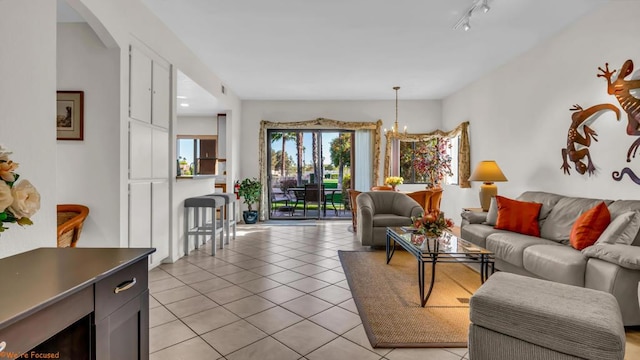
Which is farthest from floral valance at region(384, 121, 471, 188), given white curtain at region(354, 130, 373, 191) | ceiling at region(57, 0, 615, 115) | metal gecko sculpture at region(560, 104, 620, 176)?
metal gecko sculpture at region(560, 104, 620, 176)

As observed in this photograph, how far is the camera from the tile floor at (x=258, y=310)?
2.10 metres

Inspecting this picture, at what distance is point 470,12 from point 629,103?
172 cm

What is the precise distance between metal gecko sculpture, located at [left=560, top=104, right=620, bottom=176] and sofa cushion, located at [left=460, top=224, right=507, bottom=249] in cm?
113

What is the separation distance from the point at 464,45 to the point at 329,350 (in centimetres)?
417

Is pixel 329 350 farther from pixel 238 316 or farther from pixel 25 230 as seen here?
pixel 25 230

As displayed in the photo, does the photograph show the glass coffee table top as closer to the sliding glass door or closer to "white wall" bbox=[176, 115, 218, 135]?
the sliding glass door

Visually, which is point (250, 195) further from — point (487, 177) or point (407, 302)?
point (407, 302)

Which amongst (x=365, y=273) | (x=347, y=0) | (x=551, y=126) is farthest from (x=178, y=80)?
(x=551, y=126)

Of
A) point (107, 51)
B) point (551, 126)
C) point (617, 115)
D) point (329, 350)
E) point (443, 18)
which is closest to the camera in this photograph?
point (329, 350)

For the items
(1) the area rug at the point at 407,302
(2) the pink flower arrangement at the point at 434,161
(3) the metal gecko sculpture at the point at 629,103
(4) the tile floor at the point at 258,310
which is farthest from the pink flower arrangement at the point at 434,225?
(2) the pink flower arrangement at the point at 434,161

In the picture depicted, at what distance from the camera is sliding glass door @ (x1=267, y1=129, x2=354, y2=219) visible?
7773 mm

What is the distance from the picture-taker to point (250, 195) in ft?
23.4

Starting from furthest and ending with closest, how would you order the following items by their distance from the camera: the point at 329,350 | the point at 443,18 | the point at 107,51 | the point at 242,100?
the point at 242,100 < the point at 443,18 < the point at 107,51 < the point at 329,350

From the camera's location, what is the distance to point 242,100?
25.1 ft
